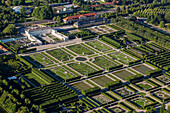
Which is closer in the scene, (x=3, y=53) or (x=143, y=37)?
(x=3, y=53)

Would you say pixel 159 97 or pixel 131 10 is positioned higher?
pixel 131 10

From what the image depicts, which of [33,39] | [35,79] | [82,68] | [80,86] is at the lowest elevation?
[80,86]

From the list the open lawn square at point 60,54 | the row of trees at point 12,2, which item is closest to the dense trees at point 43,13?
the row of trees at point 12,2

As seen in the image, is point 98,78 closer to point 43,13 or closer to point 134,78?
point 134,78

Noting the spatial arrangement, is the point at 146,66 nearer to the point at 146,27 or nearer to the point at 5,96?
the point at 146,27

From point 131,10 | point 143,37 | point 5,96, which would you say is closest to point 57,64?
point 5,96

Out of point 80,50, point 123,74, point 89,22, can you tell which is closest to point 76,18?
point 89,22

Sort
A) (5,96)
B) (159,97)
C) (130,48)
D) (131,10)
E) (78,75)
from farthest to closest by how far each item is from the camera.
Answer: (131,10) → (130,48) → (78,75) → (159,97) → (5,96)

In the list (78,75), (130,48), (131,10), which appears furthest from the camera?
(131,10)
